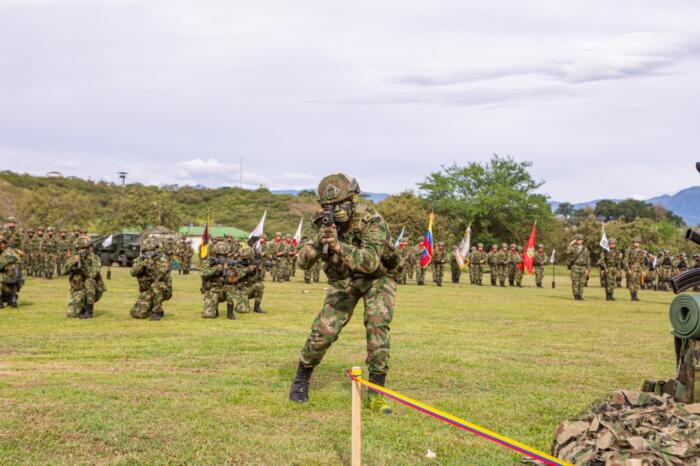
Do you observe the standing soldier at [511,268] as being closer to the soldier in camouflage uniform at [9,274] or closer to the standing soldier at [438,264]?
the standing soldier at [438,264]

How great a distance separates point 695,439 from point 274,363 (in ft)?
22.8

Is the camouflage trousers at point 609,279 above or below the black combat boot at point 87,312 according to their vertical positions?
above

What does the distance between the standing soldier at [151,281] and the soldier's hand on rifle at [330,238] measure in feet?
32.5

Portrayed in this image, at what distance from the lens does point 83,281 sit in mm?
16328

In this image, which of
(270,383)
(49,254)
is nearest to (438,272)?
(49,254)

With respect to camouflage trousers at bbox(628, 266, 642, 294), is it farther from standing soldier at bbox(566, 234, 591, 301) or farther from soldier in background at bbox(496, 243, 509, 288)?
soldier in background at bbox(496, 243, 509, 288)

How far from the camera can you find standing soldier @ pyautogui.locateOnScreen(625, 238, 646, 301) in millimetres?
28469

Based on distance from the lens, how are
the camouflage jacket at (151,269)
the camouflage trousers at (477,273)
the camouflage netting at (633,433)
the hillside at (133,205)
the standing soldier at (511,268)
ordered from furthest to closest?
1. the hillside at (133,205)
2. the camouflage trousers at (477,273)
3. the standing soldier at (511,268)
4. the camouflage jacket at (151,269)
5. the camouflage netting at (633,433)

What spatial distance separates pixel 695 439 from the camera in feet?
15.7

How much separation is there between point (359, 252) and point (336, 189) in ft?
2.42

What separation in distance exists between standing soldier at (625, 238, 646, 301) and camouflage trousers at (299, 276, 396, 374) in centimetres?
2309

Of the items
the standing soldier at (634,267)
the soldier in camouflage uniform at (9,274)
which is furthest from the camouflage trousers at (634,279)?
the soldier in camouflage uniform at (9,274)

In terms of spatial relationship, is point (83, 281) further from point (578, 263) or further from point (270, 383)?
point (578, 263)

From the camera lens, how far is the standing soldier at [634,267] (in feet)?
93.4
